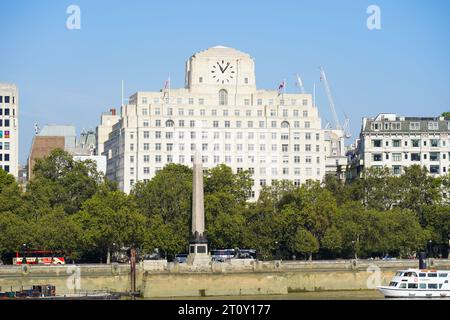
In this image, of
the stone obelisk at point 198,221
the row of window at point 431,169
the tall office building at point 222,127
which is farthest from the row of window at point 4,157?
the stone obelisk at point 198,221

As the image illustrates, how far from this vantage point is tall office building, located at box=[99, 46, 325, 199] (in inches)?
6969

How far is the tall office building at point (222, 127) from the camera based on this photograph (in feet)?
581

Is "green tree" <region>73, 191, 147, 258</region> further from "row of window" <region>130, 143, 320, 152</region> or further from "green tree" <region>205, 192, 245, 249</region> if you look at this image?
"row of window" <region>130, 143, 320, 152</region>

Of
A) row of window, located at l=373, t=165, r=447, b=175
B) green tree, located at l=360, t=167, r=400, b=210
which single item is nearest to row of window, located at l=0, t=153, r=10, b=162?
row of window, located at l=373, t=165, r=447, b=175

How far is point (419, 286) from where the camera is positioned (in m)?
97.1

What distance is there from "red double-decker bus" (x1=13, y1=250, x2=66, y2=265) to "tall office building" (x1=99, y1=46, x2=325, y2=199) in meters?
47.5

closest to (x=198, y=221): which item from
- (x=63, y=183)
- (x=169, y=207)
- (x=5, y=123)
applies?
(x=169, y=207)

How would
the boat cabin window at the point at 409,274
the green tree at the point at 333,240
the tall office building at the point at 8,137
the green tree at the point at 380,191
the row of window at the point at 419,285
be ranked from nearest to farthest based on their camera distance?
the row of window at the point at 419,285
the boat cabin window at the point at 409,274
the green tree at the point at 333,240
the green tree at the point at 380,191
the tall office building at the point at 8,137

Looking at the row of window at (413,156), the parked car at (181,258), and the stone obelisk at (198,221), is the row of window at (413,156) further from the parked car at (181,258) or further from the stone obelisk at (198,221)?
the stone obelisk at (198,221)

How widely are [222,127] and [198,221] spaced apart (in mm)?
63311

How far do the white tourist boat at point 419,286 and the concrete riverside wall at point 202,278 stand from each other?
16.7 meters
